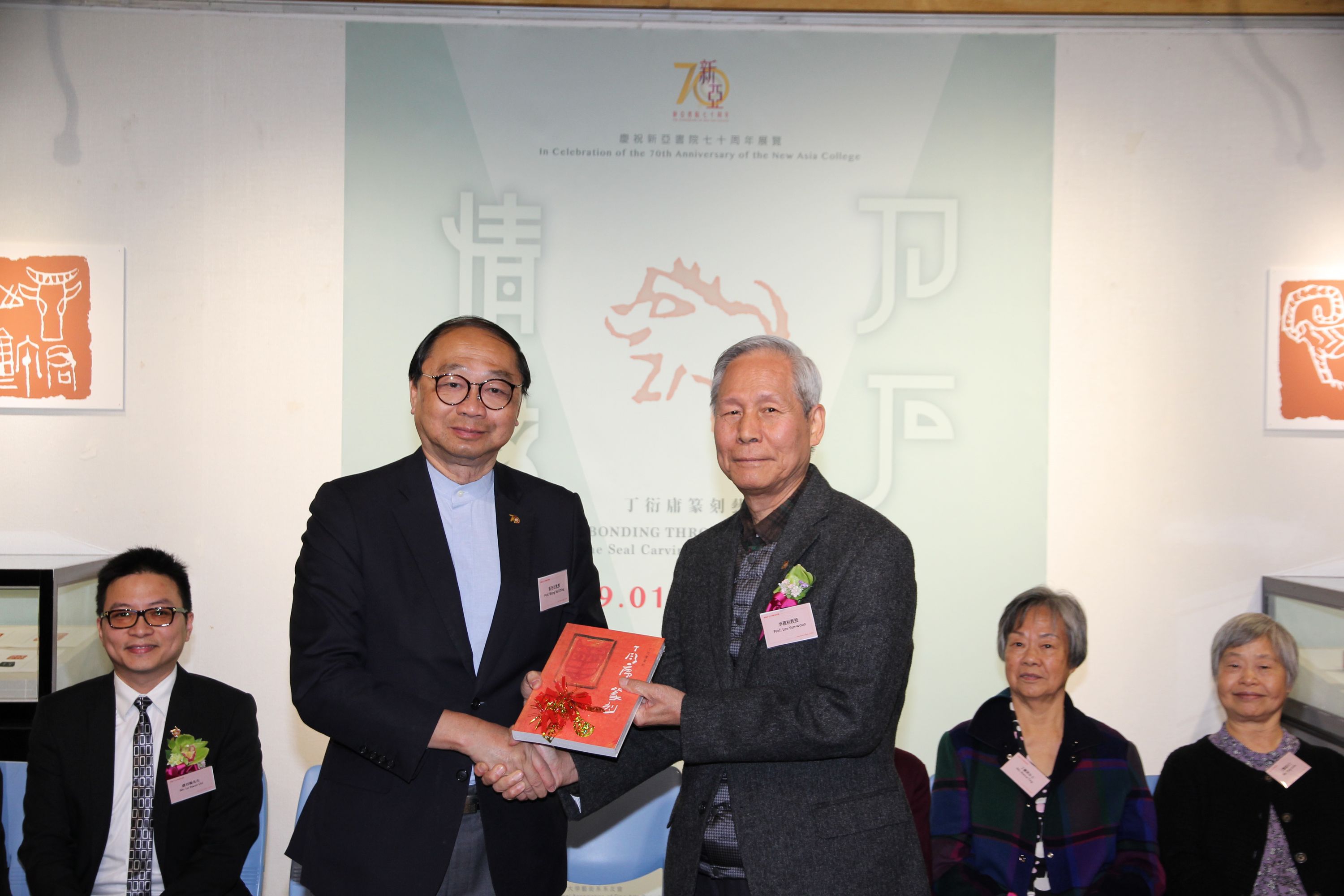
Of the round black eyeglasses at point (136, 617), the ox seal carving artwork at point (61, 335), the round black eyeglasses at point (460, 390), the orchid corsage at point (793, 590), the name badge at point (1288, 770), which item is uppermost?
the ox seal carving artwork at point (61, 335)

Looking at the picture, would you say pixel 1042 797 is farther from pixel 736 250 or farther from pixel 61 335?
pixel 61 335

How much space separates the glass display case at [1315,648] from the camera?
11.2 feet

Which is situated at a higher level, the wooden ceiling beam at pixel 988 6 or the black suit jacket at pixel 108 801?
the wooden ceiling beam at pixel 988 6

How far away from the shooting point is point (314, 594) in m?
2.04

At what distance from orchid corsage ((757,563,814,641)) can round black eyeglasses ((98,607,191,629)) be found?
7.01 ft

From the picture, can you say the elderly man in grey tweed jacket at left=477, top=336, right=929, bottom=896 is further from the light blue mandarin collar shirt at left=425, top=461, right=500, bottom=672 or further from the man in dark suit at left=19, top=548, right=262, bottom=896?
the man in dark suit at left=19, top=548, right=262, bottom=896

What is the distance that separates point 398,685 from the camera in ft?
6.72

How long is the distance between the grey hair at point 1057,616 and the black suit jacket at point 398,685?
1.62 m

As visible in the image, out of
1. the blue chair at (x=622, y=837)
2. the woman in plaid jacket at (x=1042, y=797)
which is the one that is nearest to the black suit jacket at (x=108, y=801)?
the blue chair at (x=622, y=837)

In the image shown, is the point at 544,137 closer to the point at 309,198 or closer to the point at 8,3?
the point at 309,198

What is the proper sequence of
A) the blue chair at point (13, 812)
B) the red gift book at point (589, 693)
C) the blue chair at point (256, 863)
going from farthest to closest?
1. the blue chair at point (13, 812)
2. the blue chair at point (256, 863)
3. the red gift book at point (589, 693)

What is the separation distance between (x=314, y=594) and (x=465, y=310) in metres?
2.08

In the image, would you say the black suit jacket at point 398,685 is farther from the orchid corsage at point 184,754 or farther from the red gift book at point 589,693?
the orchid corsage at point 184,754

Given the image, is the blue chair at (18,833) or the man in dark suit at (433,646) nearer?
the man in dark suit at (433,646)
